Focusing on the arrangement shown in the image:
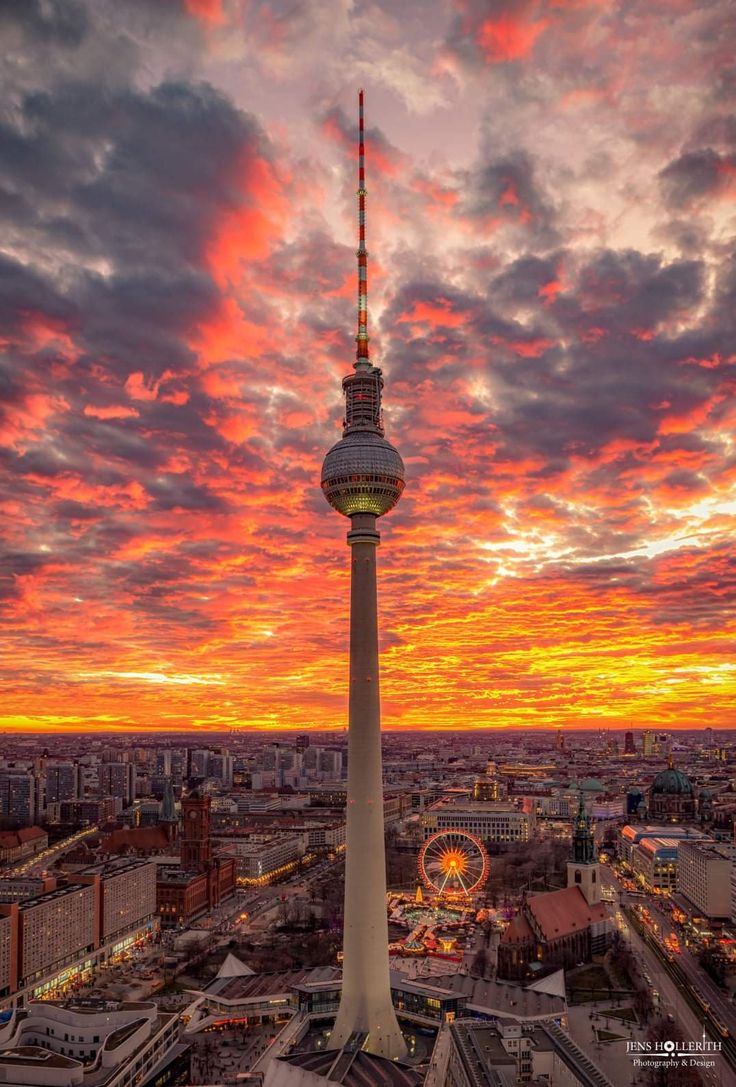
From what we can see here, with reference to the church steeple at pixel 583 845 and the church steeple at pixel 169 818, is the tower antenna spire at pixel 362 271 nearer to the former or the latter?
the church steeple at pixel 583 845

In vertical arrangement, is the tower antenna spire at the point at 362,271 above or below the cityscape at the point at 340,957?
above

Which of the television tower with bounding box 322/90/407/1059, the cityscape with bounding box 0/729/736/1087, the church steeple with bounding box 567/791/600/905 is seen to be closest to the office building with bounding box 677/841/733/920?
the cityscape with bounding box 0/729/736/1087

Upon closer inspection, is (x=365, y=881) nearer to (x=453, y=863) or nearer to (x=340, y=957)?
(x=340, y=957)

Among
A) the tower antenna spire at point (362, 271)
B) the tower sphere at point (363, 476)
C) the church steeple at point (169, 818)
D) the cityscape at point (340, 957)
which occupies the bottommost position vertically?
the cityscape at point (340, 957)

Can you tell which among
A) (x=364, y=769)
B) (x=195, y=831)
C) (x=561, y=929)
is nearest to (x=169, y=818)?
(x=195, y=831)

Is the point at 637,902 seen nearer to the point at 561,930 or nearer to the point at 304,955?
the point at 561,930

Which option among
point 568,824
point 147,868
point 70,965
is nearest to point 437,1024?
point 70,965

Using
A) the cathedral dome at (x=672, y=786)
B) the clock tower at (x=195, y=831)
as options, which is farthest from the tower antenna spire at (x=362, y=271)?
the cathedral dome at (x=672, y=786)
